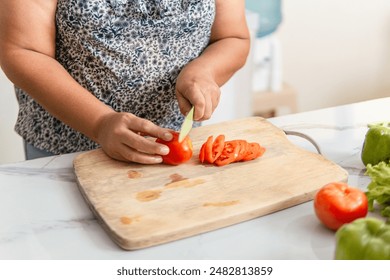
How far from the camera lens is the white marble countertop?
2.94 feet

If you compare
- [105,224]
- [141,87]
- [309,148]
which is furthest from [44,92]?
[309,148]

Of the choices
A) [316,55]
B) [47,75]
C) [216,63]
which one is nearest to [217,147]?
[216,63]

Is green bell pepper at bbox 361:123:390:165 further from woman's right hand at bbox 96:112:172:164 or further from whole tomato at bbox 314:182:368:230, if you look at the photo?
woman's right hand at bbox 96:112:172:164

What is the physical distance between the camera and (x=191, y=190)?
103 centimetres

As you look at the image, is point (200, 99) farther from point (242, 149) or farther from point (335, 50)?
point (335, 50)

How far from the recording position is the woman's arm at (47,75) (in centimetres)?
115

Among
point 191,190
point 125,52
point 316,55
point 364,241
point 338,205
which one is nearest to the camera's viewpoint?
point 364,241

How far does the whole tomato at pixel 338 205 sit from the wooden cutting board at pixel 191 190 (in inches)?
3.0

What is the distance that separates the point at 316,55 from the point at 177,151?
71.4 inches

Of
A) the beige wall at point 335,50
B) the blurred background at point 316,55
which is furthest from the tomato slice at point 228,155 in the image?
the beige wall at point 335,50

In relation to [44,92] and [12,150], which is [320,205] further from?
[12,150]

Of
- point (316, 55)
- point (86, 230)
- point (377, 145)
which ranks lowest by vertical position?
point (316, 55)

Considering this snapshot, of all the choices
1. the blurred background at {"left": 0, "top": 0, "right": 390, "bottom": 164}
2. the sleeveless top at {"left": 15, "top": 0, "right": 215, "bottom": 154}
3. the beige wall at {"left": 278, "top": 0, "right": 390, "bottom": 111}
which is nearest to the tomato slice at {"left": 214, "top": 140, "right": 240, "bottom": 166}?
the sleeveless top at {"left": 15, "top": 0, "right": 215, "bottom": 154}

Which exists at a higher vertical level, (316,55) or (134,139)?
(134,139)
